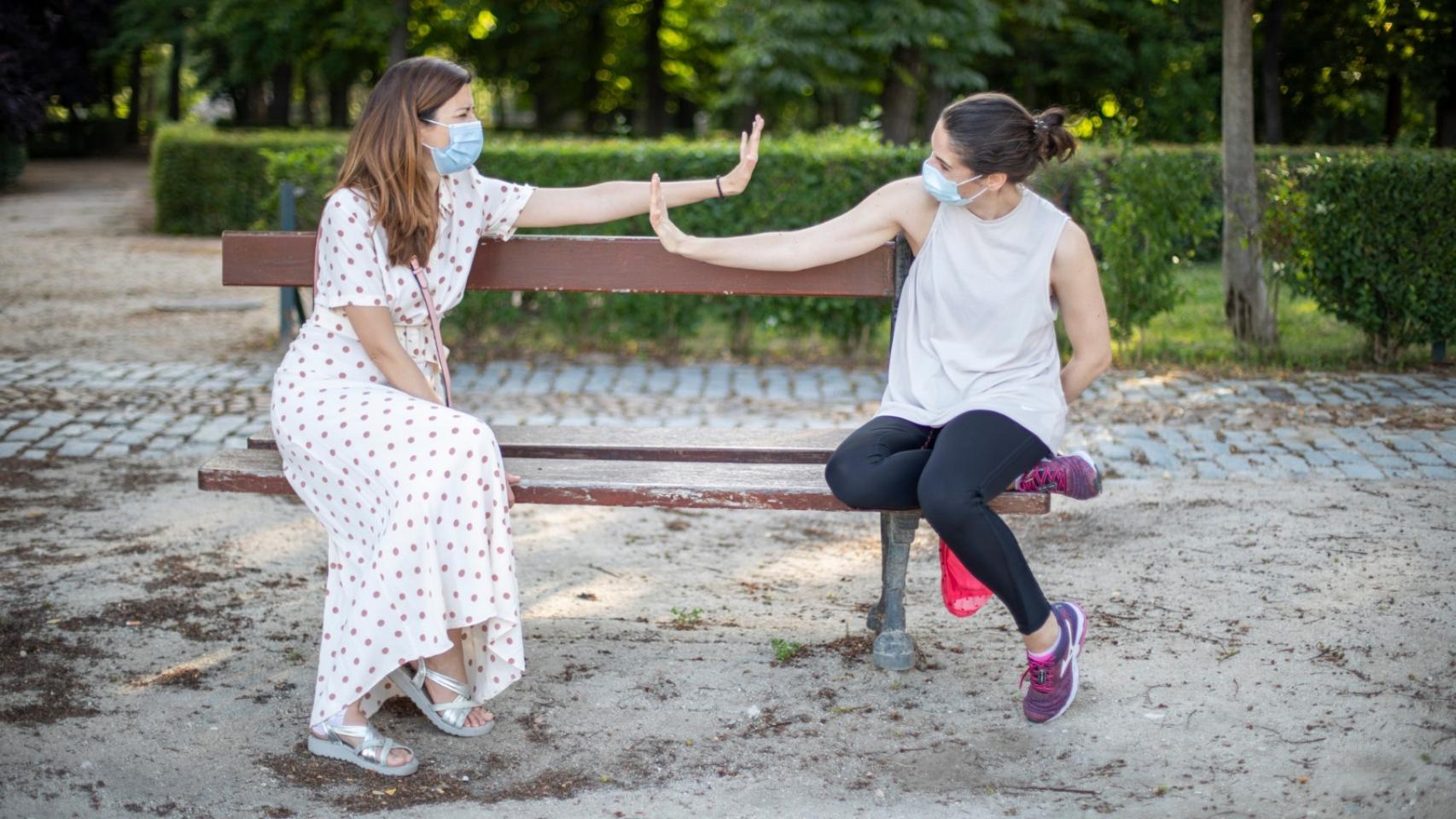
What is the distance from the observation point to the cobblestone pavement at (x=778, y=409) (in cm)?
655

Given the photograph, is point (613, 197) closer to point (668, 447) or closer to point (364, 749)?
point (668, 447)

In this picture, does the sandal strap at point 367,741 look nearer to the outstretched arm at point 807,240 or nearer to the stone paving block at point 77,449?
the outstretched arm at point 807,240

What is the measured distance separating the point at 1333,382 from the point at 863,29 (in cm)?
1276

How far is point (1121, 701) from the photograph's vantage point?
384 centimetres

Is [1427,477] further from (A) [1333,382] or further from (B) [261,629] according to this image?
(B) [261,629]

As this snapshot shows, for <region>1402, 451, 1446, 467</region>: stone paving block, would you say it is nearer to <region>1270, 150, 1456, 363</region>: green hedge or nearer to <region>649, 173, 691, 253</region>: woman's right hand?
<region>1270, 150, 1456, 363</region>: green hedge

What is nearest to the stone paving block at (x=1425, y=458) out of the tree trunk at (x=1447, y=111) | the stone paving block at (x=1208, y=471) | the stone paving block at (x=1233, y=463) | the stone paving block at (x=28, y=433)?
the stone paving block at (x=1233, y=463)

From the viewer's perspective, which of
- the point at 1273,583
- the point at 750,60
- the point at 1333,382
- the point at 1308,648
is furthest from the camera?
the point at 750,60

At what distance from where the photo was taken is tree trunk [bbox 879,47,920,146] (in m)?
20.1

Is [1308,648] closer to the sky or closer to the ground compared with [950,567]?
closer to the ground

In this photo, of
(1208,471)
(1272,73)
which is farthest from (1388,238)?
(1272,73)

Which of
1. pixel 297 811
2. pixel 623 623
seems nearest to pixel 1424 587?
pixel 623 623

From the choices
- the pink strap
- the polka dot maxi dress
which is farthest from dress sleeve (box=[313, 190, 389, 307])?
the pink strap

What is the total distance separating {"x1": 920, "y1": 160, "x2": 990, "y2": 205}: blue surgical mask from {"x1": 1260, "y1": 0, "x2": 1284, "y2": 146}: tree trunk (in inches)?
832
